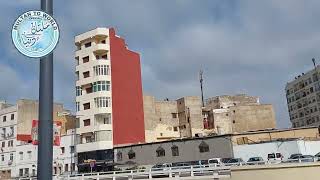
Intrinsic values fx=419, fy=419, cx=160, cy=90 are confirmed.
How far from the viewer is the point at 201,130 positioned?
8200cm

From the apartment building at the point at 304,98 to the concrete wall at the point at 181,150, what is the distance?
51.4m

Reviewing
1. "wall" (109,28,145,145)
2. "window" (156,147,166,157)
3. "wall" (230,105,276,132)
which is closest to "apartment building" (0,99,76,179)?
"wall" (109,28,145,145)

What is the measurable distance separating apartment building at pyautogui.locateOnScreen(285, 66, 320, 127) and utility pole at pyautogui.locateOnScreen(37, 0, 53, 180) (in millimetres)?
96651

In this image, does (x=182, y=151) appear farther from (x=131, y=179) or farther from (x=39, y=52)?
(x=39, y=52)

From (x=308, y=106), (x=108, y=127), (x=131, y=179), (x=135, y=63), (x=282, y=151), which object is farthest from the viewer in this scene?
(x=308, y=106)

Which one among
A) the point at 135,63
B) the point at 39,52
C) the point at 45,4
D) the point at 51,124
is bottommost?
the point at 51,124

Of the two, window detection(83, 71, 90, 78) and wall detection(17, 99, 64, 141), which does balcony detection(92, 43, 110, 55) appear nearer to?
window detection(83, 71, 90, 78)

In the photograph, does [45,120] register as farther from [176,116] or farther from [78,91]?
[176,116]

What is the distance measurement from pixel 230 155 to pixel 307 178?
30383 mm

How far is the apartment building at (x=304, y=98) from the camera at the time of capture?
99.6 m

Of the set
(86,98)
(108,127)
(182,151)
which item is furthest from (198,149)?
(86,98)

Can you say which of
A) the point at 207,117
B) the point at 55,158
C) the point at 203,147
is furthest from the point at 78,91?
the point at 207,117
